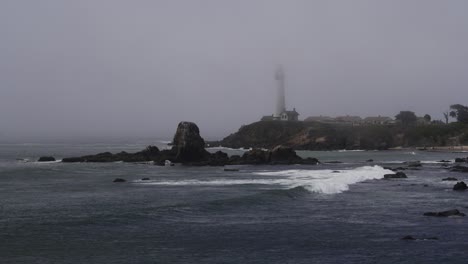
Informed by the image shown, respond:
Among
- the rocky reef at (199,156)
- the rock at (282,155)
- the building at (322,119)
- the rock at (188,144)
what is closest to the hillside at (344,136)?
the building at (322,119)

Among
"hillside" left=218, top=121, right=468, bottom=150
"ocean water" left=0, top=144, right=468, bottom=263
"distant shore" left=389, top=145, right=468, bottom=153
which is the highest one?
"hillside" left=218, top=121, right=468, bottom=150

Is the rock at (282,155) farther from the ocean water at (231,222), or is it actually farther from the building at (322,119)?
the building at (322,119)

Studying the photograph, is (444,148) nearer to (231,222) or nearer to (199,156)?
(199,156)

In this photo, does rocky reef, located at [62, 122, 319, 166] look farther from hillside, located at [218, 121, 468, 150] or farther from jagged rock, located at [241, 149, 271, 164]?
hillside, located at [218, 121, 468, 150]

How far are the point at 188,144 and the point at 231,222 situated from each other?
5361cm

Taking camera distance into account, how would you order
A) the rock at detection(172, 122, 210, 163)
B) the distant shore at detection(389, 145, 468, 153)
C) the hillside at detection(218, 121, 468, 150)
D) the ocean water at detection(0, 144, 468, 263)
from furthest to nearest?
the hillside at detection(218, 121, 468, 150) < the distant shore at detection(389, 145, 468, 153) < the rock at detection(172, 122, 210, 163) < the ocean water at detection(0, 144, 468, 263)

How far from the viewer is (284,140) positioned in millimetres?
142250

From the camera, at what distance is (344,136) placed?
461 ft

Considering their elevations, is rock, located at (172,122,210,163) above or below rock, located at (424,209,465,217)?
above

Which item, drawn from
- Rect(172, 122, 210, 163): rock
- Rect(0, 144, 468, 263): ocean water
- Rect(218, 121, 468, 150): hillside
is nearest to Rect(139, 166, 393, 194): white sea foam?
Rect(0, 144, 468, 263): ocean water

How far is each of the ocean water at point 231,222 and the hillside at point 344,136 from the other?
88.0 m

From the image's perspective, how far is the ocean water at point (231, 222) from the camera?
72.3 feet

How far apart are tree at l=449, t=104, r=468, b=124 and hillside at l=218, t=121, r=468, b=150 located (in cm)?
1447

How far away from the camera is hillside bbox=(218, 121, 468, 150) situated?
447 feet
